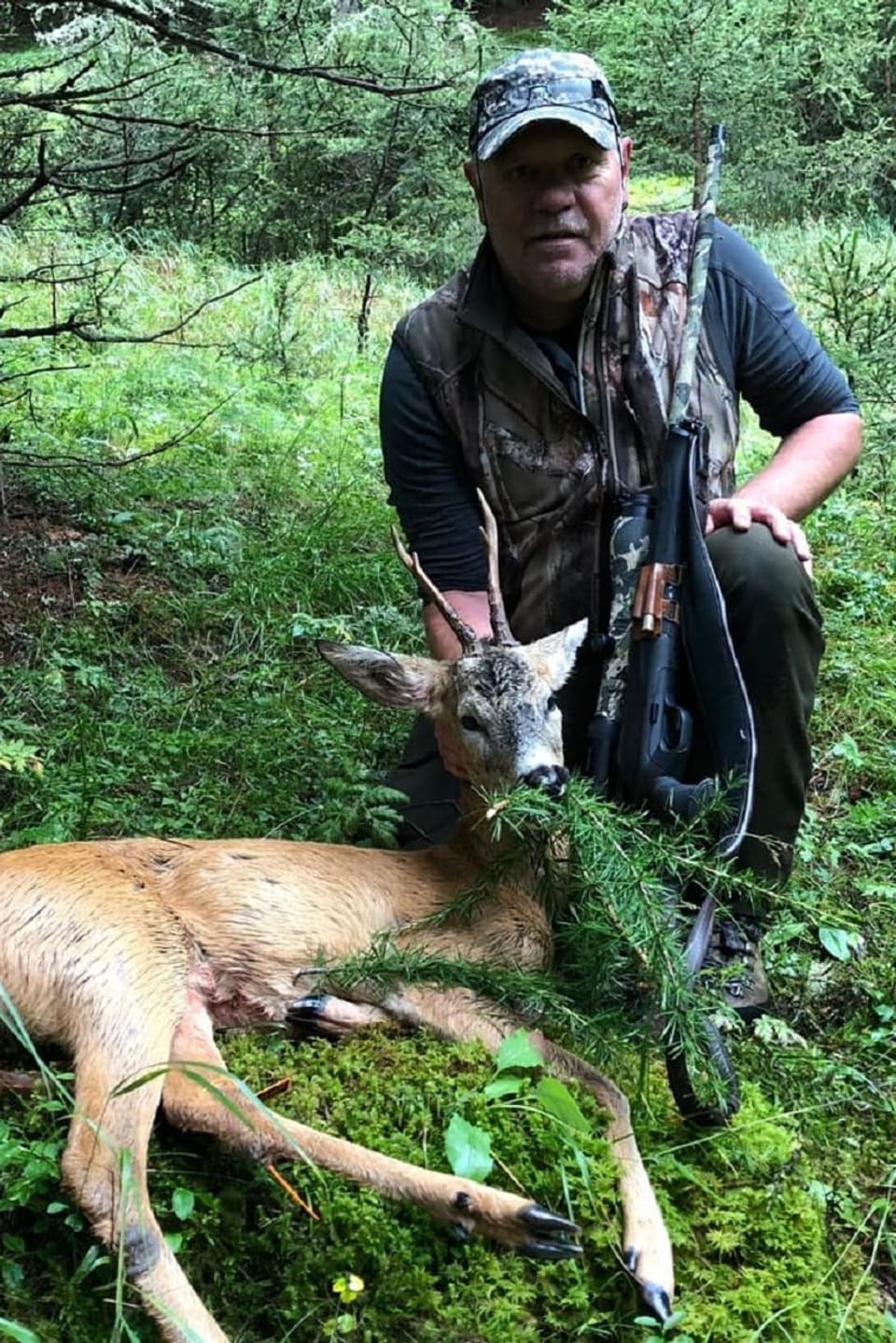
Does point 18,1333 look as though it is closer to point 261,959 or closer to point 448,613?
point 261,959

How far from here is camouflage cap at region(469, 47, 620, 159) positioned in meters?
3.72

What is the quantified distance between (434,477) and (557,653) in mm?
961

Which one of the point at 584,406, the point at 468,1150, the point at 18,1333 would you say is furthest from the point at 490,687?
the point at 18,1333

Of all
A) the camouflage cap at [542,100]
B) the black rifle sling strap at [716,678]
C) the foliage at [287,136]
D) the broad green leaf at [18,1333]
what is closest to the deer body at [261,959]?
the broad green leaf at [18,1333]

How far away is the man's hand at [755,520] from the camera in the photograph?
373 centimetres

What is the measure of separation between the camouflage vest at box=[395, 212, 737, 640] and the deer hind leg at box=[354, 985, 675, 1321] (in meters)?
1.64

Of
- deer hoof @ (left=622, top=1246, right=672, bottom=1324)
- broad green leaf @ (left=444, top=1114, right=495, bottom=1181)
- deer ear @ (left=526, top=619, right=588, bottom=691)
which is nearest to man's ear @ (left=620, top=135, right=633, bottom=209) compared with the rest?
deer ear @ (left=526, top=619, right=588, bottom=691)

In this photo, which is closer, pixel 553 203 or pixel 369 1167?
pixel 369 1167

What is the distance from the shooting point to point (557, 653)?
3.81 meters

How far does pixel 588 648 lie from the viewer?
4145 millimetres

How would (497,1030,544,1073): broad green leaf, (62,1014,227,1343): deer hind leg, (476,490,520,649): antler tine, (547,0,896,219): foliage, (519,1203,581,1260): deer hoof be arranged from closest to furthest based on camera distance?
(62,1014,227,1343): deer hind leg, (519,1203,581,1260): deer hoof, (497,1030,544,1073): broad green leaf, (476,490,520,649): antler tine, (547,0,896,219): foliage

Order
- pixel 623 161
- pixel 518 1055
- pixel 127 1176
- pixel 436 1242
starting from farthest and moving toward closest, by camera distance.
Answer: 1. pixel 623 161
2. pixel 518 1055
3. pixel 436 1242
4. pixel 127 1176

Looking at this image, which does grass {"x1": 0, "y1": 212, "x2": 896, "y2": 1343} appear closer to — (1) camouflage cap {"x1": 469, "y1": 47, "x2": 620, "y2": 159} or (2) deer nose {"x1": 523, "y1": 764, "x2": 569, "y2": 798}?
(2) deer nose {"x1": 523, "y1": 764, "x2": 569, "y2": 798}

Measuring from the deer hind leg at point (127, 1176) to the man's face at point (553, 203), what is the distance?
2693mm
